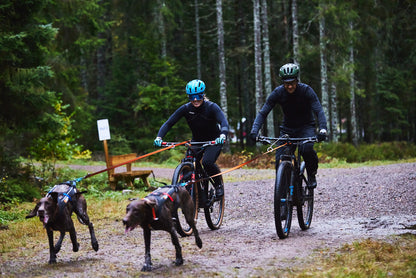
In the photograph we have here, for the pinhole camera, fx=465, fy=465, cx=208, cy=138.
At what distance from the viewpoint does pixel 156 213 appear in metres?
5.16

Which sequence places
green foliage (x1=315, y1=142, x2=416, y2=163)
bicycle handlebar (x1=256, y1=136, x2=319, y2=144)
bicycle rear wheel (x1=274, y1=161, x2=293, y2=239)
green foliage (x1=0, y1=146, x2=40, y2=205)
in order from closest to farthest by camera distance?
bicycle rear wheel (x1=274, y1=161, x2=293, y2=239)
bicycle handlebar (x1=256, y1=136, x2=319, y2=144)
green foliage (x1=0, y1=146, x2=40, y2=205)
green foliage (x1=315, y1=142, x2=416, y2=163)

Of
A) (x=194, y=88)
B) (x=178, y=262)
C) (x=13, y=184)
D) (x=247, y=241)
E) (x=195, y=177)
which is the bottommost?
(x=247, y=241)

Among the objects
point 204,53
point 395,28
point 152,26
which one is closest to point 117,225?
point 152,26

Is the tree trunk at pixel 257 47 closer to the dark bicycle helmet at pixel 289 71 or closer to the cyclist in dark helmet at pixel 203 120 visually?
the cyclist in dark helmet at pixel 203 120

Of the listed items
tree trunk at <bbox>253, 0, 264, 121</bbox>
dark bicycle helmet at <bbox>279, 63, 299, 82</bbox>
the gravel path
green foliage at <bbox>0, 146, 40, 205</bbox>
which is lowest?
the gravel path

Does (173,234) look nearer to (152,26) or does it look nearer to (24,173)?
(24,173)

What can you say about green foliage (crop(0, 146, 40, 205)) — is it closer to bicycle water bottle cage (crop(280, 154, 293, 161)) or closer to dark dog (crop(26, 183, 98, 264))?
dark dog (crop(26, 183, 98, 264))

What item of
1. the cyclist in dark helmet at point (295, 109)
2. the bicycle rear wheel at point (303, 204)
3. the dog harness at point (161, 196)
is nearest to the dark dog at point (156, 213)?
the dog harness at point (161, 196)

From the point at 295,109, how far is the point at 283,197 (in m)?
1.47

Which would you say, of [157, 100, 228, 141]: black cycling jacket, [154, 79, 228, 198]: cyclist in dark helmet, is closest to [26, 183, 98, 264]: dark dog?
[154, 79, 228, 198]: cyclist in dark helmet

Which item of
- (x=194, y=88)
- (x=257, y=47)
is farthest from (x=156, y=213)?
(x=257, y=47)

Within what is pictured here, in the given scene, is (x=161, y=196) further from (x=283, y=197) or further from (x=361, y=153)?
(x=361, y=153)

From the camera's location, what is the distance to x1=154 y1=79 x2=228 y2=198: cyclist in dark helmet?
7.53 m

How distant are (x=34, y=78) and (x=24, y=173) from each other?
336cm
